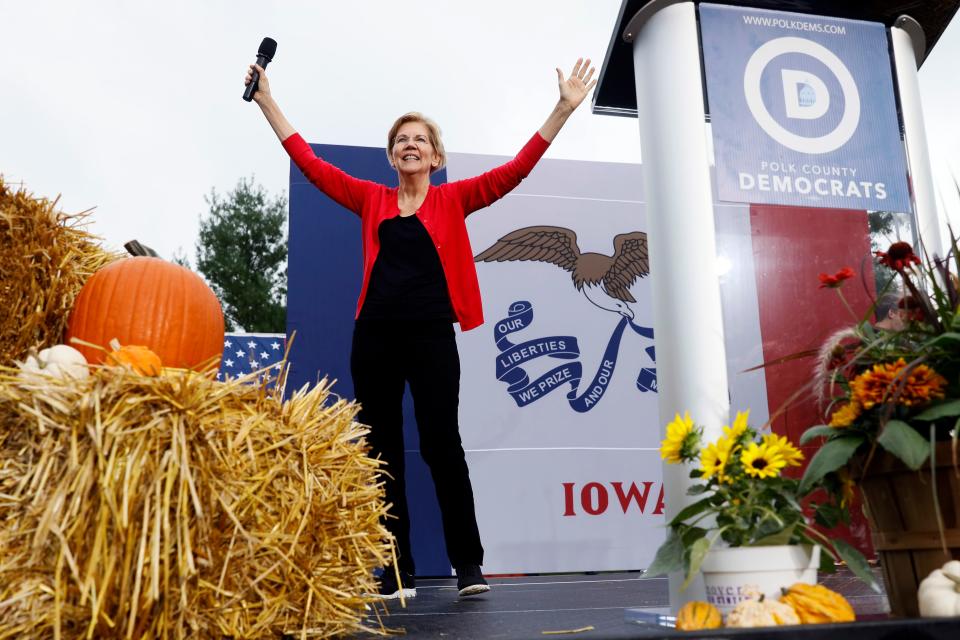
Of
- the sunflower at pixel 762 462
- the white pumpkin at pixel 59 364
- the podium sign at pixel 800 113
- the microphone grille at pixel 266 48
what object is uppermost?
the microphone grille at pixel 266 48

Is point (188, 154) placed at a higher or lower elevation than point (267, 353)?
higher

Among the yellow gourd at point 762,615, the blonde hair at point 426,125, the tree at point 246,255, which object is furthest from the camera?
the tree at point 246,255

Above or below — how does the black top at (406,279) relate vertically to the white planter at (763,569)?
above

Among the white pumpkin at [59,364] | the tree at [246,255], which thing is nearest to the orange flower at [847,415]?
the white pumpkin at [59,364]

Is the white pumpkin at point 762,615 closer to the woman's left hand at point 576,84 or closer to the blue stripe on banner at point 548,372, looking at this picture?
the woman's left hand at point 576,84

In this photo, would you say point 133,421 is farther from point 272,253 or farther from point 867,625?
point 272,253

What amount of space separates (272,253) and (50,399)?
16813 millimetres

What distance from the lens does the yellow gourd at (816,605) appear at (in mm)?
1020

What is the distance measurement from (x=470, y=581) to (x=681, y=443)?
101 cm

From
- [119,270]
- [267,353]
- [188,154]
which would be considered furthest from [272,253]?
[119,270]

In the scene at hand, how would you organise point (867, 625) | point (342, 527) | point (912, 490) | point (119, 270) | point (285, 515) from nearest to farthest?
point (867, 625), point (912, 490), point (285, 515), point (342, 527), point (119, 270)

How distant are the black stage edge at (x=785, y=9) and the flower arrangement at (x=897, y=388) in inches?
30.3

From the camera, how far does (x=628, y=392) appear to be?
156 inches

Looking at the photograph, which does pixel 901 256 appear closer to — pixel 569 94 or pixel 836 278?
pixel 836 278
